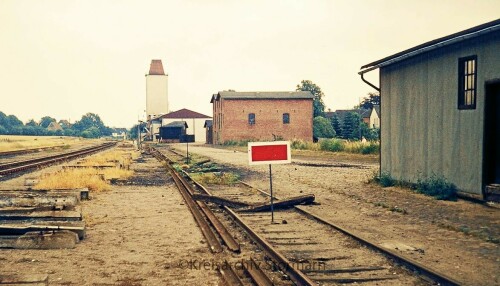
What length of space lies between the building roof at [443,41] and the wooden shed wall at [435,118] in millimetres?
333

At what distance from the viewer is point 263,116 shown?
203 feet

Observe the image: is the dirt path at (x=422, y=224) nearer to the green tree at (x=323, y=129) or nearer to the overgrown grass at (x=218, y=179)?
the overgrown grass at (x=218, y=179)

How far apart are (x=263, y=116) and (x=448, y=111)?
1967 inches

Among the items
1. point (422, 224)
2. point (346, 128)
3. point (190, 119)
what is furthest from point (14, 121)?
point (422, 224)

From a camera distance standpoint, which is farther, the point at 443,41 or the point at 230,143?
the point at 230,143

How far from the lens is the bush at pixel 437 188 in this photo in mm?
11688

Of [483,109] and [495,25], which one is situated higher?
[495,25]

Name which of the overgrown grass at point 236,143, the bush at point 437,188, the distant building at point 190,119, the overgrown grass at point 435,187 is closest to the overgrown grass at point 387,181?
the overgrown grass at point 435,187

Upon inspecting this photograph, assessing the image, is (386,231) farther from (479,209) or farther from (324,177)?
(324,177)

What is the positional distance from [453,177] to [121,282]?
9.32 meters

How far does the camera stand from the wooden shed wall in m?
10.9

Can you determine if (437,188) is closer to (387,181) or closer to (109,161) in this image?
(387,181)

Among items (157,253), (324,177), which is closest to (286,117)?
(324,177)

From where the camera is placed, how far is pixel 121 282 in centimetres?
528
